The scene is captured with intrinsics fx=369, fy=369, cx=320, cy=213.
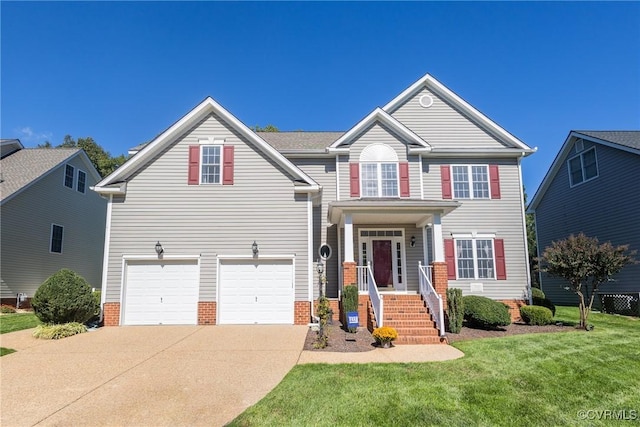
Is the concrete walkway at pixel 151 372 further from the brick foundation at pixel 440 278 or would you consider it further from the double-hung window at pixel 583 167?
the double-hung window at pixel 583 167

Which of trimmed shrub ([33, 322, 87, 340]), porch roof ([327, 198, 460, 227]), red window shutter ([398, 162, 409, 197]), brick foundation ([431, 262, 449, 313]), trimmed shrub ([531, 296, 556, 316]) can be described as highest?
red window shutter ([398, 162, 409, 197])

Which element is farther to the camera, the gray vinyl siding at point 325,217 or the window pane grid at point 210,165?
the gray vinyl siding at point 325,217

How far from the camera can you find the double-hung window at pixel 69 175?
1994 centimetres

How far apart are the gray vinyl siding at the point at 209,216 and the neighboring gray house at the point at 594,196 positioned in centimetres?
1364

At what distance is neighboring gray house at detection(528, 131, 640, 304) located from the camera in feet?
50.3

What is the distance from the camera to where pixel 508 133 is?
51.0 ft

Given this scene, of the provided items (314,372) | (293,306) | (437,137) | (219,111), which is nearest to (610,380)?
(314,372)

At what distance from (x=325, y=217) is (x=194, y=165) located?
5332 mm

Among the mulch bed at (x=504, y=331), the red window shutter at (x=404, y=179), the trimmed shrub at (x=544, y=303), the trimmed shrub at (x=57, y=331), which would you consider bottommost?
the mulch bed at (x=504, y=331)

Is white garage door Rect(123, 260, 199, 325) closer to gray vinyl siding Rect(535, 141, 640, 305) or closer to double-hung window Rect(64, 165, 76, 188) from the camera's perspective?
double-hung window Rect(64, 165, 76, 188)

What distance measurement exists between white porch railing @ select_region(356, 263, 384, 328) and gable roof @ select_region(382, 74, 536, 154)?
7352 mm

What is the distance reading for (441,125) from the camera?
1598 cm

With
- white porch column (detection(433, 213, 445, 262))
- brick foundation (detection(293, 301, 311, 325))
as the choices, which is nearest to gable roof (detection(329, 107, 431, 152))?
white porch column (detection(433, 213, 445, 262))

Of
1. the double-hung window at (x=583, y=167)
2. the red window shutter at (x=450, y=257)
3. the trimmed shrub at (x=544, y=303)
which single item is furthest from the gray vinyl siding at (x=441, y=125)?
the trimmed shrub at (x=544, y=303)
